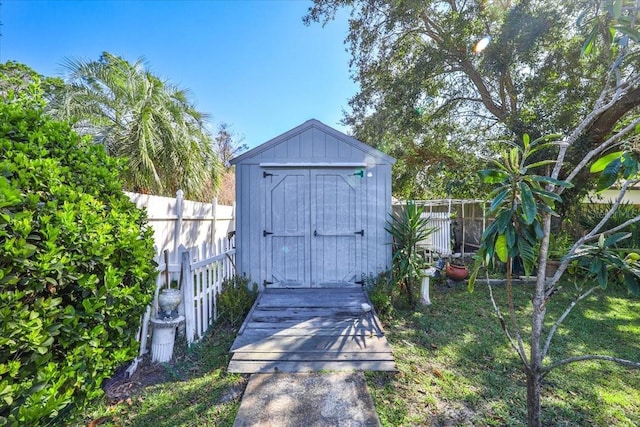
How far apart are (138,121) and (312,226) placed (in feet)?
16.0

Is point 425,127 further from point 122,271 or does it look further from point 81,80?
point 81,80

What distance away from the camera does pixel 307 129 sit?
4777mm

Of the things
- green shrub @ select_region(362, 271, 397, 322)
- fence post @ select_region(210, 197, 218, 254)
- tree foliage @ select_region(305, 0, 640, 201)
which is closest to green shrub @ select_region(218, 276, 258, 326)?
green shrub @ select_region(362, 271, 397, 322)

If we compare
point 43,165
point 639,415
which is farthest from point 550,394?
point 43,165

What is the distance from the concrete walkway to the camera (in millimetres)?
2068

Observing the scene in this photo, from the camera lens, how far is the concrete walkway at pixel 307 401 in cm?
207

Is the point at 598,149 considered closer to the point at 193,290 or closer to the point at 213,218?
the point at 193,290

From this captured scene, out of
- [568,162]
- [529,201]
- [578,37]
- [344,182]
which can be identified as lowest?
[529,201]

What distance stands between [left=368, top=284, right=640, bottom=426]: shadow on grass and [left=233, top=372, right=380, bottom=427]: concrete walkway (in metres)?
0.18

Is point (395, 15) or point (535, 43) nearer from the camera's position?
point (535, 43)

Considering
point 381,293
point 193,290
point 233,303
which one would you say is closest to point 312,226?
point 381,293

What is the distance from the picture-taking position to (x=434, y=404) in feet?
7.70

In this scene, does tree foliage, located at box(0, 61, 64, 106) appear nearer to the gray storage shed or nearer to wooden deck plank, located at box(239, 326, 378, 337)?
the gray storage shed

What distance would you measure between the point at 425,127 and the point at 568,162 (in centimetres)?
349
